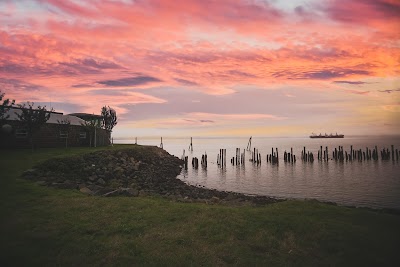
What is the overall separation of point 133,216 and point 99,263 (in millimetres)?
3246

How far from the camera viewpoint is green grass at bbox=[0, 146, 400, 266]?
7.46 metres

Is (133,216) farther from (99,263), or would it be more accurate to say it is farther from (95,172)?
(95,172)

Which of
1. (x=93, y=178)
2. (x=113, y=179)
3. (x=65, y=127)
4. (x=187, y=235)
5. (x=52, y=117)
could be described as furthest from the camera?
(x=52, y=117)

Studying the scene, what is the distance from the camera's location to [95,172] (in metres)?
25.7

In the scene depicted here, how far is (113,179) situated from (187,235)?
62.4 feet

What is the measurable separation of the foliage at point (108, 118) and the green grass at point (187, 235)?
4913 centimetres

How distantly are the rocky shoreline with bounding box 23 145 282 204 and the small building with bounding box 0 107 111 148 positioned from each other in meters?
7.55

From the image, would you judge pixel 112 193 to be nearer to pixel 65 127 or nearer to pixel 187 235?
pixel 187 235

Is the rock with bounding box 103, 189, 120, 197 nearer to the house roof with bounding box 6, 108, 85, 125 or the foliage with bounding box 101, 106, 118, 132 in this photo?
the house roof with bounding box 6, 108, 85, 125

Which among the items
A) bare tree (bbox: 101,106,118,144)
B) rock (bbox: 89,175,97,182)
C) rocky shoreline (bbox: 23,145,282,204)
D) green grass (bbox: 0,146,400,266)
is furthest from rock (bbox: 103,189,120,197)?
bare tree (bbox: 101,106,118,144)

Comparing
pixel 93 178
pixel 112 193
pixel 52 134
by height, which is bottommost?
pixel 93 178

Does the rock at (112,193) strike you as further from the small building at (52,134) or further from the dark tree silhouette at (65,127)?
the dark tree silhouette at (65,127)

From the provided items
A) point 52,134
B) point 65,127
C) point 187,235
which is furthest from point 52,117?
point 187,235

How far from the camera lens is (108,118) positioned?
5966cm
